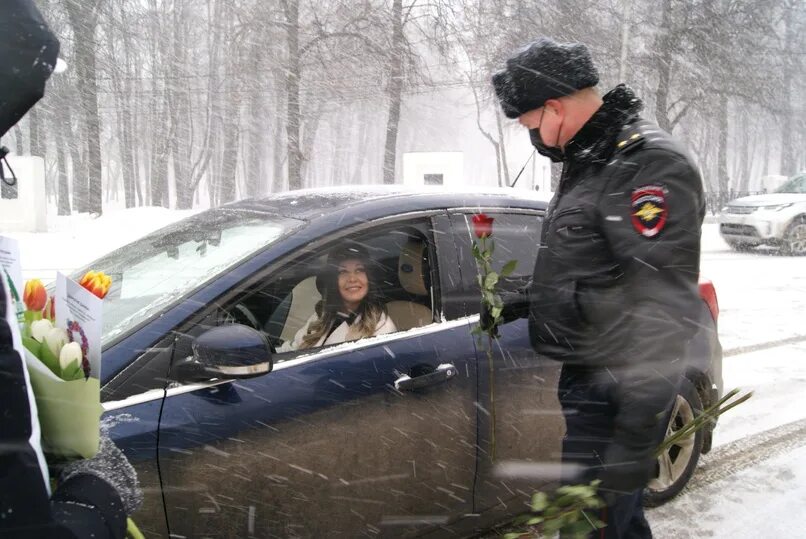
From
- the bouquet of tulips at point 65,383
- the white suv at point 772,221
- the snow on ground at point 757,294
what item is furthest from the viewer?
the white suv at point 772,221

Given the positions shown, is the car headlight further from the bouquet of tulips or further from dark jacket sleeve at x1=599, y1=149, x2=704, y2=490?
the bouquet of tulips

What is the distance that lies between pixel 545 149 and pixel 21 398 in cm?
167

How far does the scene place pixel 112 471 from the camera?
3.98 feet

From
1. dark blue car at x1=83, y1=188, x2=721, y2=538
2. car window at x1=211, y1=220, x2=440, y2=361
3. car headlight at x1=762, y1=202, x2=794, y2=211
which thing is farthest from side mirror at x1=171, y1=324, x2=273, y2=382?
car headlight at x1=762, y1=202, x2=794, y2=211

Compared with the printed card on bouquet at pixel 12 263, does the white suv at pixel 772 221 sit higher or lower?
lower

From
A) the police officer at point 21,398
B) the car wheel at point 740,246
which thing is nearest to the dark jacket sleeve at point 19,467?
the police officer at point 21,398

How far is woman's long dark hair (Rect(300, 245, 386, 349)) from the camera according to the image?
9.30 feet

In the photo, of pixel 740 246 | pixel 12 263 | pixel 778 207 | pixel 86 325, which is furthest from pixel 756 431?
pixel 740 246

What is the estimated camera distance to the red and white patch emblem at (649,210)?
1.75 meters

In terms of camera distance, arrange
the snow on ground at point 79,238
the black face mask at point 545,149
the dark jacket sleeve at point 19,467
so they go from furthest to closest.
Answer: the snow on ground at point 79,238, the black face mask at point 545,149, the dark jacket sleeve at point 19,467

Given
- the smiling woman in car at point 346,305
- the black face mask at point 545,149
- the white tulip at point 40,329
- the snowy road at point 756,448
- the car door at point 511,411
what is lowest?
the snowy road at point 756,448

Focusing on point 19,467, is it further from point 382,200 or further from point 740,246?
point 740,246

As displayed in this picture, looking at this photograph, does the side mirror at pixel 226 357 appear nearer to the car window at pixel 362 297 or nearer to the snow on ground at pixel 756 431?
the car window at pixel 362 297

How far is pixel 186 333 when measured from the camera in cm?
212
